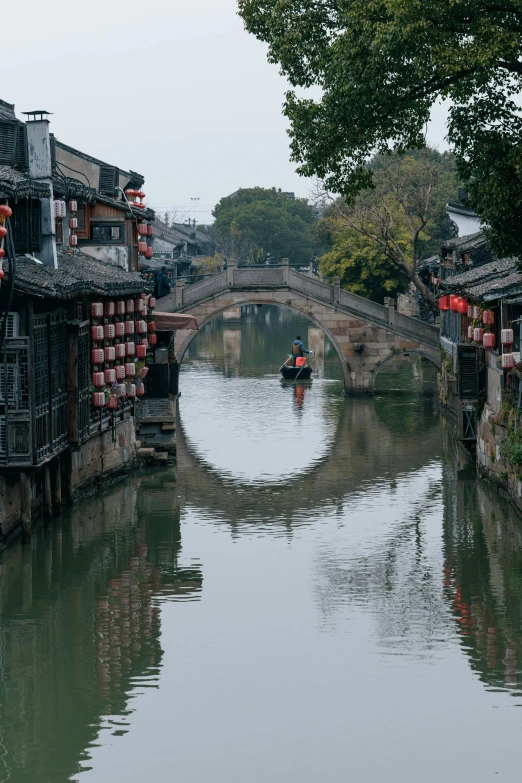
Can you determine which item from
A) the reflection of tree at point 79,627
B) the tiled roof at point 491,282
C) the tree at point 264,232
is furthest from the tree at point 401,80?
the tree at point 264,232

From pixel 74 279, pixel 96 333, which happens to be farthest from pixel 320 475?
pixel 74 279

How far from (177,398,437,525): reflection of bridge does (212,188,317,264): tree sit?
261ft

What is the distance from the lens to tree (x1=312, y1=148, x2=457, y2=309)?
50.1 metres

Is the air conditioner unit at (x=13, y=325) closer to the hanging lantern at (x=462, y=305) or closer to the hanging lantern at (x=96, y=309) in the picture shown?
the hanging lantern at (x=96, y=309)

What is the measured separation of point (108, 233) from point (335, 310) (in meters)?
16.9

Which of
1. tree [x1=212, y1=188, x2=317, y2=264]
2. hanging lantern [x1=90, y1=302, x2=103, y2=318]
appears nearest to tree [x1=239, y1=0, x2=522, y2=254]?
hanging lantern [x1=90, y1=302, x2=103, y2=318]

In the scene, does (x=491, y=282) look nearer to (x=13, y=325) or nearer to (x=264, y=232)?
(x=13, y=325)

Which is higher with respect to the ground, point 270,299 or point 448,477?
point 270,299

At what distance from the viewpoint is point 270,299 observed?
52812mm

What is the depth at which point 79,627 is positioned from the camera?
20969mm

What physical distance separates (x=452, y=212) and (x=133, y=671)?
115ft

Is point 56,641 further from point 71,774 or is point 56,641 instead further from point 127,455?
point 127,455

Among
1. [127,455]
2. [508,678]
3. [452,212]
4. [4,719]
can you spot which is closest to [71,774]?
[4,719]

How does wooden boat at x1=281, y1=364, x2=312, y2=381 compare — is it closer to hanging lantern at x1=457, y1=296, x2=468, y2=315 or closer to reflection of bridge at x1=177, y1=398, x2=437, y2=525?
reflection of bridge at x1=177, y1=398, x2=437, y2=525
